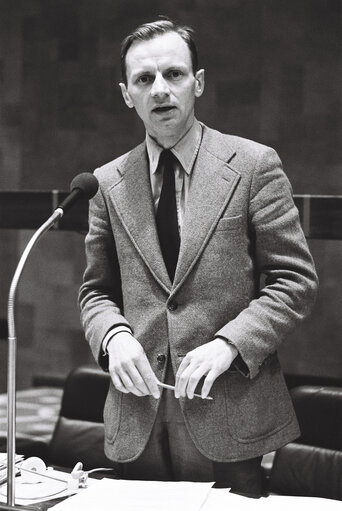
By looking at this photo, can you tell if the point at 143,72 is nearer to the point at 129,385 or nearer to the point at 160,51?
the point at 160,51

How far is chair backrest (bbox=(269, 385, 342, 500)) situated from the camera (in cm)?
250

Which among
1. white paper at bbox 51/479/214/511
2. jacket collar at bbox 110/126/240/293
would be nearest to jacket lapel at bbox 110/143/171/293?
jacket collar at bbox 110/126/240/293

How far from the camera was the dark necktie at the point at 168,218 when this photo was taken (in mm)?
1693

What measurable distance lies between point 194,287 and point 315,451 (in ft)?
Answer: 3.91

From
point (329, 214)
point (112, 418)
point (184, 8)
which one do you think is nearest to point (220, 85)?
point (184, 8)

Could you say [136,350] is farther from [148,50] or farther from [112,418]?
[148,50]

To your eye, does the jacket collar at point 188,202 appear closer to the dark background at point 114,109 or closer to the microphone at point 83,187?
the microphone at point 83,187

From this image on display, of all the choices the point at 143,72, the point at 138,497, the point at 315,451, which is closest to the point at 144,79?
the point at 143,72

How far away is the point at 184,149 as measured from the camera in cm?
173

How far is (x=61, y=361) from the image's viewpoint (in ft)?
11.9

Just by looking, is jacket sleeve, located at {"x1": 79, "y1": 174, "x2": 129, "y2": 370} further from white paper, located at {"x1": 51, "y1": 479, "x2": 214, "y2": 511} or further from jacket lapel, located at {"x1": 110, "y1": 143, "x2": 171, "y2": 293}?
white paper, located at {"x1": 51, "y1": 479, "x2": 214, "y2": 511}

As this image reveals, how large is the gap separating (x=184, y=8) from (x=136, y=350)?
2.10m

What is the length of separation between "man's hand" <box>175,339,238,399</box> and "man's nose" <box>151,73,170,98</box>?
56 centimetres

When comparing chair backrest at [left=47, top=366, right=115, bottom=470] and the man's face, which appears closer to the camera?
the man's face
